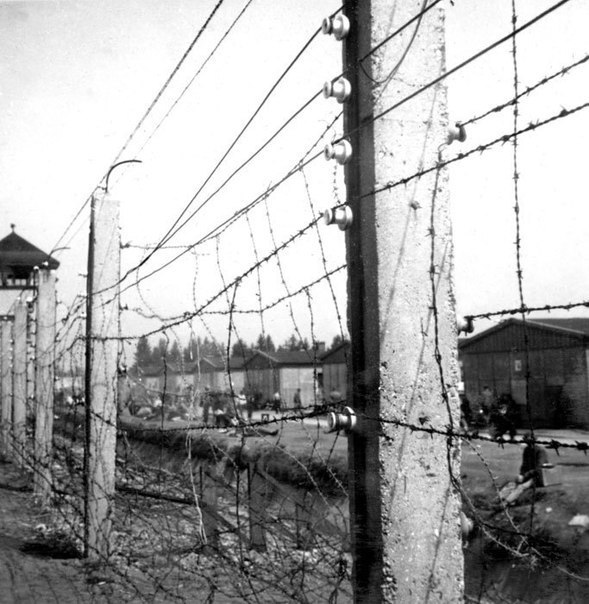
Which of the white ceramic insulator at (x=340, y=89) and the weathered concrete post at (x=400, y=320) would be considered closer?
the weathered concrete post at (x=400, y=320)

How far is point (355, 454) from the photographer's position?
6.84 ft

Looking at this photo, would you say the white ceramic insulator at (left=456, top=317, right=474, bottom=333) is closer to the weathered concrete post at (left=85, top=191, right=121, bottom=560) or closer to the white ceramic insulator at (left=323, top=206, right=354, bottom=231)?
the white ceramic insulator at (left=323, top=206, right=354, bottom=231)

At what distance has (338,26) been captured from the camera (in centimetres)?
221

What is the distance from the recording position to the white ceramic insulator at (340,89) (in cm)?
219

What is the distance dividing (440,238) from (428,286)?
0.17 meters

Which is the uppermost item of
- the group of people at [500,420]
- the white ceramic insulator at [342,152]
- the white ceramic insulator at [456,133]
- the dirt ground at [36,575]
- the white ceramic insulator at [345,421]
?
the white ceramic insulator at [456,133]

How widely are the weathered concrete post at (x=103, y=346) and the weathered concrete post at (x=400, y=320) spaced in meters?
4.85

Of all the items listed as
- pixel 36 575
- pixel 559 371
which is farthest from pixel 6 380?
pixel 559 371

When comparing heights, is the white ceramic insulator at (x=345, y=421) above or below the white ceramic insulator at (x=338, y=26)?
below

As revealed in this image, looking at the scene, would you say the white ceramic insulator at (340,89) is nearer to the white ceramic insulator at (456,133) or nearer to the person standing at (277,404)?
the white ceramic insulator at (456,133)

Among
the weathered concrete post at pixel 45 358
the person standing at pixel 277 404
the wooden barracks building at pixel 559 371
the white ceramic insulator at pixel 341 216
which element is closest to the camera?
the white ceramic insulator at pixel 341 216

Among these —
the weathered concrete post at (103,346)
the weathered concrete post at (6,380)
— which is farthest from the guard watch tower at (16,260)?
the weathered concrete post at (103,346)

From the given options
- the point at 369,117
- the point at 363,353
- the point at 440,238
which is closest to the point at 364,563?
the point at 363,353

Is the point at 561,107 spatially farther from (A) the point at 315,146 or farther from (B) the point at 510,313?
(A) the point at 315,146
